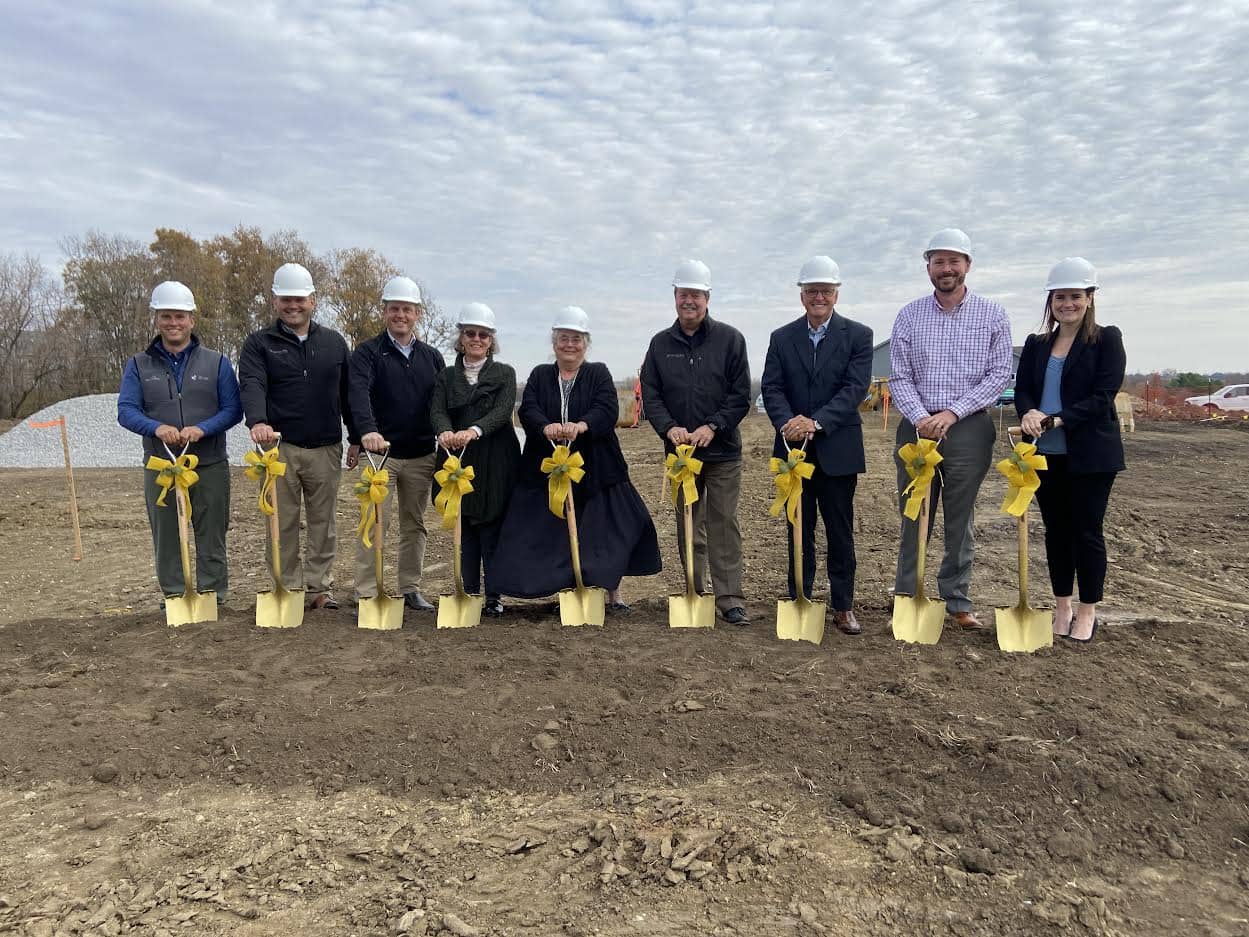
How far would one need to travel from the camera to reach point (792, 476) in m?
4.51

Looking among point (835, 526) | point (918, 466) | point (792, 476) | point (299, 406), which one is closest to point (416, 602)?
point (299, 406)

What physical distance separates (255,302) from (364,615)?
1337 inches

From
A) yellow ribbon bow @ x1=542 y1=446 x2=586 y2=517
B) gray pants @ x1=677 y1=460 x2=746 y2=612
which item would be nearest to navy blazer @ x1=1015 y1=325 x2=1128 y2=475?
gray pants @ x1=677 y1=460 x2=746 y2=612

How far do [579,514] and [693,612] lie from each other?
3.07 feet

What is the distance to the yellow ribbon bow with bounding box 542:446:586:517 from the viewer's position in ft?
15.8

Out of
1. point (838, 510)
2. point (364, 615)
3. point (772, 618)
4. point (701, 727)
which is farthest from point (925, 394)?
point (364, 615)

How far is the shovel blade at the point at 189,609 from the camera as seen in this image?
16.4 ft

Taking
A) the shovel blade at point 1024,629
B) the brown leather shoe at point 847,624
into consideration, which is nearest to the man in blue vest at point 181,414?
the brown leather shoe at point 847,624

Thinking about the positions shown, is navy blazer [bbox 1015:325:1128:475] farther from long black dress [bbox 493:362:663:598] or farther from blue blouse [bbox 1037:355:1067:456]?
long black dress [bbox 493:362:663:598]

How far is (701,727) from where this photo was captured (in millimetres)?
3543

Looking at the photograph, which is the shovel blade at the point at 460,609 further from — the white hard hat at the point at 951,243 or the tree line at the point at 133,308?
the tree line at the point at 133,308

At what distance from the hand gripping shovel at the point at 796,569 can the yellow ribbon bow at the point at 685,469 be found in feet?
1.45

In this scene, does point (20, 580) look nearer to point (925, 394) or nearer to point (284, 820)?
point (284, 820)

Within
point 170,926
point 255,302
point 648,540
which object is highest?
point 255,302
